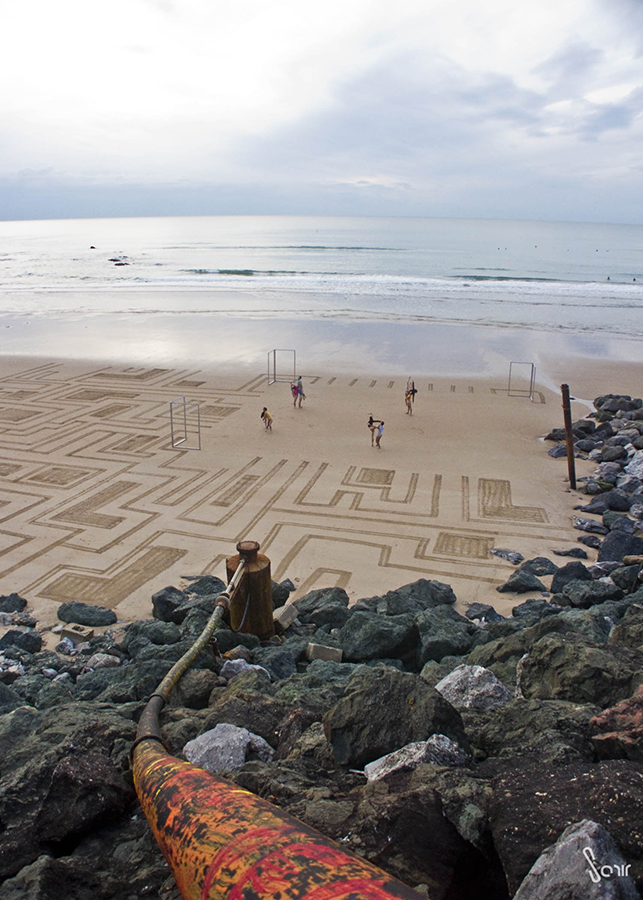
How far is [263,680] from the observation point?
555cm

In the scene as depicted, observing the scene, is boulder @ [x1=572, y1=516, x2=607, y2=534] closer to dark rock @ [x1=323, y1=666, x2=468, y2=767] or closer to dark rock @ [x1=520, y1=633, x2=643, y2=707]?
dark rock @ [x1=520, y1=633, x2=643, y2=707]

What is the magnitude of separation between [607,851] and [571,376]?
80.1ft

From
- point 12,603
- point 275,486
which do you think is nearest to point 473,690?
point 12,603

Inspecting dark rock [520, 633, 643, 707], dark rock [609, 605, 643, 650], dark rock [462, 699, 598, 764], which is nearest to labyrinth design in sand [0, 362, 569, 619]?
dark rock [609, 605, 643, 650]

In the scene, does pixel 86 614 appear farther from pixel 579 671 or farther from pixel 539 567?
pixel 539 567

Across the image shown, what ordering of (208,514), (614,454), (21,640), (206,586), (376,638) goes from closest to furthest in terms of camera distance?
(376,638)
(21,640)
(206,586)
(208,514)
(614,454)

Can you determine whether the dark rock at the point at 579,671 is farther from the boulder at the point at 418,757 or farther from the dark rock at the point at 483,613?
the dark rock at the point at 483,613

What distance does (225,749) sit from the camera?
4.12 metres

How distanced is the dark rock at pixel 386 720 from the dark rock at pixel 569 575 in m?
5.93

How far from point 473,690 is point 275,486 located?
8.83 m

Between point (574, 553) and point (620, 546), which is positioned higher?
point (620, 546)

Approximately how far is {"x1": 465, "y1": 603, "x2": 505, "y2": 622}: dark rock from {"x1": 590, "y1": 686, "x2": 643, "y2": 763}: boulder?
176 inches

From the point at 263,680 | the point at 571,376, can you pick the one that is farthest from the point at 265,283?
the point at 263,680

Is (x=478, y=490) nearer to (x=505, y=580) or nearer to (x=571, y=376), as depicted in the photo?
(x=505, y=580)
